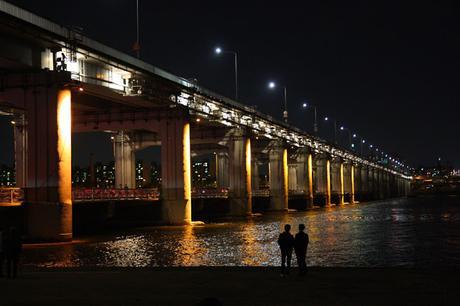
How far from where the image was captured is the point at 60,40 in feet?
124

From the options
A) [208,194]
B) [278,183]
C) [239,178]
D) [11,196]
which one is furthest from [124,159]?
[11,196]

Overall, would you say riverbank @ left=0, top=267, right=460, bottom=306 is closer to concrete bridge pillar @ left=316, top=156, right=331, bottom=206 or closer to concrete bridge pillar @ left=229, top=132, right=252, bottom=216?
concrete bridge pillar @ left=229, top=132, right=252, bottom=216

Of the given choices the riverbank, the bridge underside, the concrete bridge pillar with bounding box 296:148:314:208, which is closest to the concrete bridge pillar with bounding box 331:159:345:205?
the concrete bridge pillar with bounding box 296:148:314:208

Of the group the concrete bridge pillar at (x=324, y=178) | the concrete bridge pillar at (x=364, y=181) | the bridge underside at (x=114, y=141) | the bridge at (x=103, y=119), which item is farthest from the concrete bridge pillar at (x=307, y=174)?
the concrete bridge pillar at (x=364, y=181)

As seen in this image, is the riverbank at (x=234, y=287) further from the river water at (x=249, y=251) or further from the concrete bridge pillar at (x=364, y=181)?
the concrete bridge pillar at (x=364, y=181)

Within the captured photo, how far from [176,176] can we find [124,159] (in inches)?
1120

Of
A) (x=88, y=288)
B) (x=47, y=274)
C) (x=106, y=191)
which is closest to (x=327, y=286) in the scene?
(x=88, y=288)

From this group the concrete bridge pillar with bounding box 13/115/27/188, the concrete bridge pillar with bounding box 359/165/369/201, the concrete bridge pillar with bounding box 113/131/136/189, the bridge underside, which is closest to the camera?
the bridge underside

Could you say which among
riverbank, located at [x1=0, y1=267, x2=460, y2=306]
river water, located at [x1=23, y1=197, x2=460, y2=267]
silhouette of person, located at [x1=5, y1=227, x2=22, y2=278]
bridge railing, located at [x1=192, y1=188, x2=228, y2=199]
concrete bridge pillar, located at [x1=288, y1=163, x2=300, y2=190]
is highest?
concrete bridge pillar, located at [x1=288, y1=163, x2=300, y2=190]

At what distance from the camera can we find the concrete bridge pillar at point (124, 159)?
8200 centimetres

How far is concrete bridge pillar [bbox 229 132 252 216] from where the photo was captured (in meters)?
74.9

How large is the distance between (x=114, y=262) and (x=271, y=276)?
10.2 metres

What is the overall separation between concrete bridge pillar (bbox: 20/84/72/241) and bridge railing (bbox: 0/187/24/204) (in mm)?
1352

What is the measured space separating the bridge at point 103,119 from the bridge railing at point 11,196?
90cm
